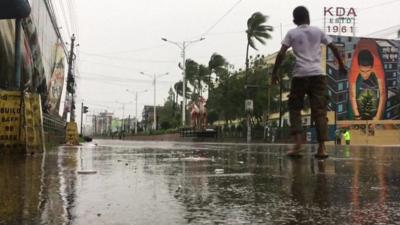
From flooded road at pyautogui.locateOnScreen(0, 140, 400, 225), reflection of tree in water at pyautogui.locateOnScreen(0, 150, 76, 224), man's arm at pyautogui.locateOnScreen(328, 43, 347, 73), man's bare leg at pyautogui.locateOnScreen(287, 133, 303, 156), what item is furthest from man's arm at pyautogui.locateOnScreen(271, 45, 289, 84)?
reflection of tree in water at pyautogui.locateOnScreen(0, 150, 76, 224)

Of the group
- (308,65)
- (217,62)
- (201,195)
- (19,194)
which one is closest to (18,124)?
(308,65)

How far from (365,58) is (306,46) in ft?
226

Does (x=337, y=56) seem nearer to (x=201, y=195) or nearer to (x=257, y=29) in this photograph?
(x=201, y=195)

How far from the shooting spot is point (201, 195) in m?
4.30

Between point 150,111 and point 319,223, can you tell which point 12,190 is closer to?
point 319,223

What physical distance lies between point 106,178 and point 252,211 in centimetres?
229

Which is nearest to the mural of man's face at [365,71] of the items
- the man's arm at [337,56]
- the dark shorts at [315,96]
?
the man's arm at [337,56]

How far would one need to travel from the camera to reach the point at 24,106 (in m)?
9.75

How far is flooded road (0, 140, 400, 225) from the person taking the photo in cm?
339

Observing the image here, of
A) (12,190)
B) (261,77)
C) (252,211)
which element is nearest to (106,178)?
(12,190)

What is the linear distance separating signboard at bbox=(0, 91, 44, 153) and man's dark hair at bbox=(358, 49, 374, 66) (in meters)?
67.5

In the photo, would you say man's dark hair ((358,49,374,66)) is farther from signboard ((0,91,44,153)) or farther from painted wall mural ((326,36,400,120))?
signboard ((0,91,44,153))

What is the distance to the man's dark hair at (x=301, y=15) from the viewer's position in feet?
24.8

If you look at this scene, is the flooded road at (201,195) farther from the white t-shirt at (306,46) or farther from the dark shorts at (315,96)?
the white t-shirt at (306,46)
